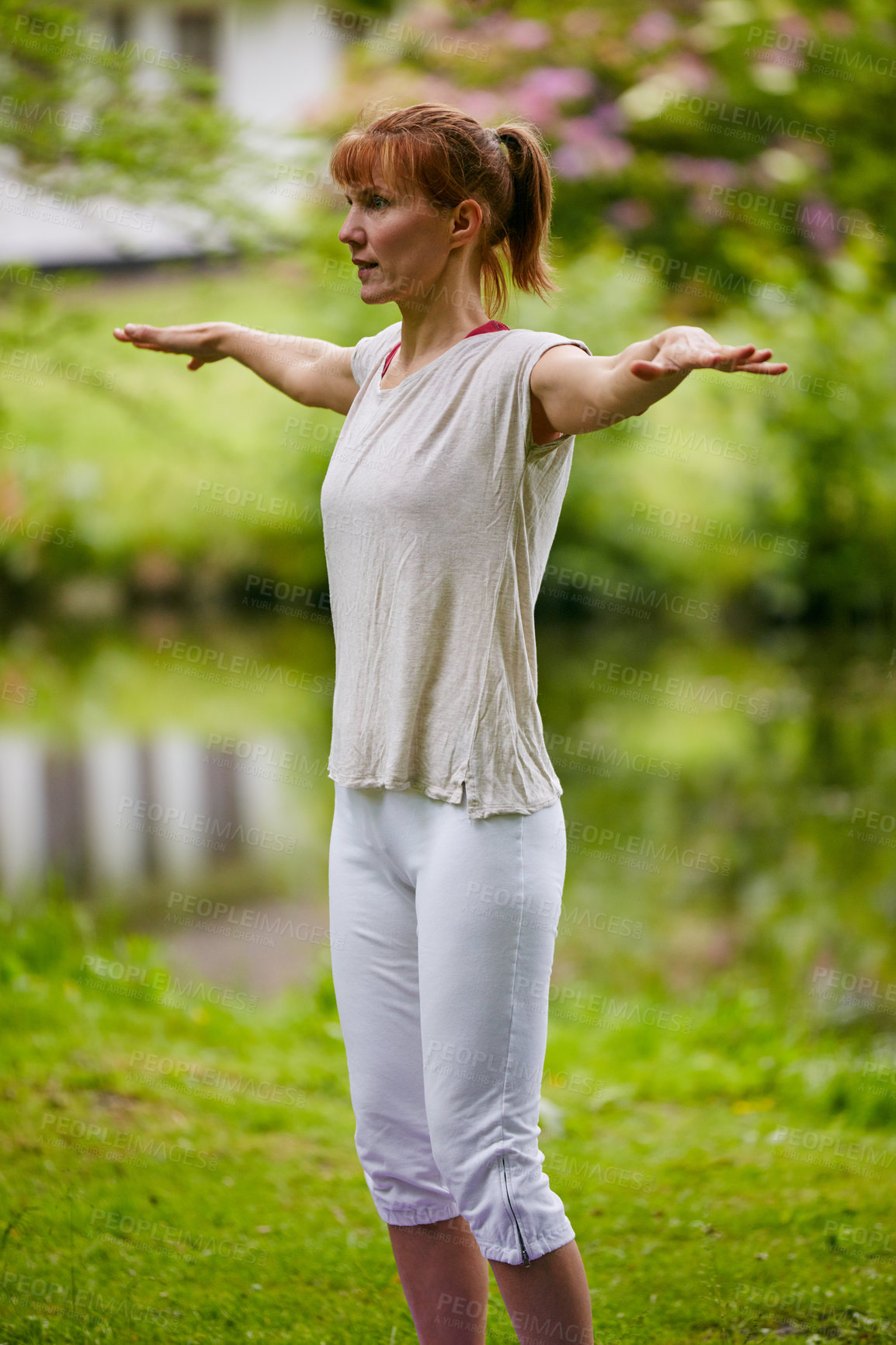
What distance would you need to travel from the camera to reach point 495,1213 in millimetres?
1572

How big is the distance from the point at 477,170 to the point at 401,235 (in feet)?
0.39

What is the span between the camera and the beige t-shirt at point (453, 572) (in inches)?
62.1

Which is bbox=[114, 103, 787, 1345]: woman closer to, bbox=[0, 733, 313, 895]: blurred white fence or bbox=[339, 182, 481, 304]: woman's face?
bbox=[339, 182, 481, 304]: woman's face

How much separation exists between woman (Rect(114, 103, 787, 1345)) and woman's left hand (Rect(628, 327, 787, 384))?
12 centimetres

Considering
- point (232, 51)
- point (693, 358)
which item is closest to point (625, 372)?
point (693, 358)

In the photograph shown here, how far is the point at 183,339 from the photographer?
2.03 meters

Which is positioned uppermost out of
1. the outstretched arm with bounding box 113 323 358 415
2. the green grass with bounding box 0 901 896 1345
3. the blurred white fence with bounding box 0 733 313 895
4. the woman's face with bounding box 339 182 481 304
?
the woman's face with bounding box 339 182 481 304

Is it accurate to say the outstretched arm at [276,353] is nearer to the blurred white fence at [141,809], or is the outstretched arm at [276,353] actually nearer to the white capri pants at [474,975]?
the white capri pants at [474,975]

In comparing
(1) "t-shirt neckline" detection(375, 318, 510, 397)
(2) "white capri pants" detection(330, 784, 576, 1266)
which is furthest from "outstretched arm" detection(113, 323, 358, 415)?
(2) "white capri pants" detection(330, 784, 576, 1266)

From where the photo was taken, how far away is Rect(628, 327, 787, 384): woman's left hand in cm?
133

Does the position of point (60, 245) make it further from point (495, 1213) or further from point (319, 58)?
point (495, 1213)

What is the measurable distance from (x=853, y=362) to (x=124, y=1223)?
9002 millimetres

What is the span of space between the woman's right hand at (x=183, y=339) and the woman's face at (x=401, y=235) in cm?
43

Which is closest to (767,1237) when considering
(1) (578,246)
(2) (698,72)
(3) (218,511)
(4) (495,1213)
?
(4) (495,1213)
